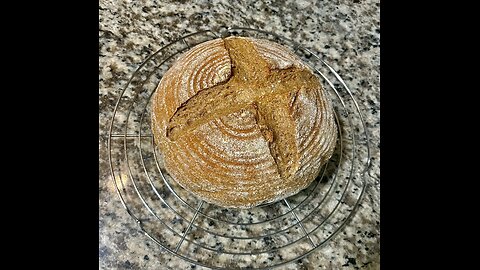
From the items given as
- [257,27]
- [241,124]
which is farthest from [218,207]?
[257,27]

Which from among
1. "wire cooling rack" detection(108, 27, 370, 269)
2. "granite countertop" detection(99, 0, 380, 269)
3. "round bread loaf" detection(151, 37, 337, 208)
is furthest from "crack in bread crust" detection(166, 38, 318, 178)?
"granite countertop" detection(99, 0, 380, 269)

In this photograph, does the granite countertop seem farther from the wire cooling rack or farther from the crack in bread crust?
the crack in bread crust

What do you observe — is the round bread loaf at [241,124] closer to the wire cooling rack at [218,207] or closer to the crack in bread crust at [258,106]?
the crack in bread crust at [258,106]

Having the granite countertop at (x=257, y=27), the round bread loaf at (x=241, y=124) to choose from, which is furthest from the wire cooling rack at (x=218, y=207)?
the round bread loaf at (x=241, y=124)

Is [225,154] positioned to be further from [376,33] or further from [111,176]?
[376,33]

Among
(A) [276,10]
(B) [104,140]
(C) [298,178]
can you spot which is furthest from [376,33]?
(B) [104,140]

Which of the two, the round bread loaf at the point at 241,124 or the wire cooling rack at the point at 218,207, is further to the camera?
the wire cooling rack at the point at 218,207
